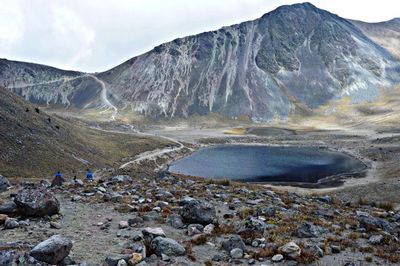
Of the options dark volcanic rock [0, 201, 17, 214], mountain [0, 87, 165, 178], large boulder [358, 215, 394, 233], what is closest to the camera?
dark volcanic rock [0, 201, 17, 214]

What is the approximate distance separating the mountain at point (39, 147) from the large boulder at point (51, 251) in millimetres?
41638

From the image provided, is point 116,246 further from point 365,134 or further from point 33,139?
point 365,134

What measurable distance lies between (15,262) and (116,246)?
14.8 ft

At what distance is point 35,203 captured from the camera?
1733cm

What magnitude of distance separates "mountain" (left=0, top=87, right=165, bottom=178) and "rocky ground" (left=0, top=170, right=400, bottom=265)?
3217cm

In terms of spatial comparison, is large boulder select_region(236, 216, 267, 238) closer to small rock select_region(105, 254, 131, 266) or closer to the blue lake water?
small rock select_region(105, 254, 131, 266)

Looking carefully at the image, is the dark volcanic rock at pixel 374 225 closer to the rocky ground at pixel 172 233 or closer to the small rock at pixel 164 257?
the rocky ground at pixel 172 233

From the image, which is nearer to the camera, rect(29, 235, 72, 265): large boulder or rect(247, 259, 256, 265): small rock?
rect(29, 235, 72, 265): large boulder

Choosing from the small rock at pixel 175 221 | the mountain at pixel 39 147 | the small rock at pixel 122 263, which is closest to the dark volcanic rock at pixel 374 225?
the small rock at pixel 175 221

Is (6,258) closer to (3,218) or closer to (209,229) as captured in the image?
(3,218)

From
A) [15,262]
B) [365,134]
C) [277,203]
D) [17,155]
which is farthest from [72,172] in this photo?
[365,134]

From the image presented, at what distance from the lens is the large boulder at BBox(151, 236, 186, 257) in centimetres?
1449

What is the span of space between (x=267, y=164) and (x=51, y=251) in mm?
90993

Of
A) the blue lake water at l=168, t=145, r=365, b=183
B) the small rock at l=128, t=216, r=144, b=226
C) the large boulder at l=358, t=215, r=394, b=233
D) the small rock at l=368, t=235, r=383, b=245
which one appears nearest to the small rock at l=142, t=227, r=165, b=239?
the small rock at l=128, t=216, r=144, b=226
